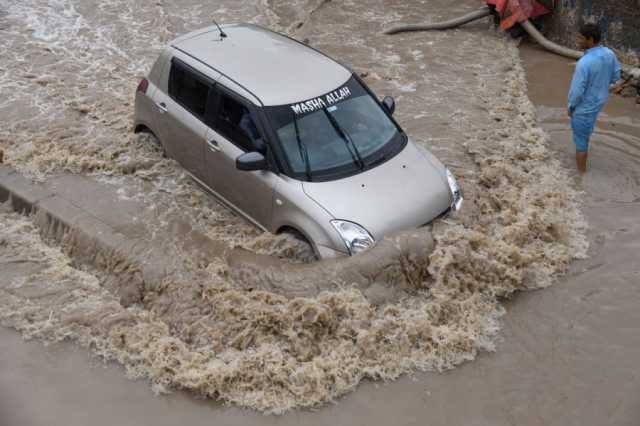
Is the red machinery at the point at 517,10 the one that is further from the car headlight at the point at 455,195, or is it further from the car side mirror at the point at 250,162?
the car side mirror at the point at 250,162

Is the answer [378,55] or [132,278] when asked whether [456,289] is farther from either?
[378,55]

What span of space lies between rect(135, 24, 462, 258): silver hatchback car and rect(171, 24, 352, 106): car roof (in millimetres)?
14

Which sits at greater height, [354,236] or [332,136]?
[332,136]

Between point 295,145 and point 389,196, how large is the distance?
104 centimetres

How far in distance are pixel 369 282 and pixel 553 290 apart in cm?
187

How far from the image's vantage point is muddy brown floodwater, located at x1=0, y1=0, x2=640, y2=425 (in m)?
5.36

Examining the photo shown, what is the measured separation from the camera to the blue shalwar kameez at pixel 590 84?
7.78m

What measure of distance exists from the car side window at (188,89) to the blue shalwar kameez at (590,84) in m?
4.30

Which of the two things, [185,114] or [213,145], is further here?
[185,114]

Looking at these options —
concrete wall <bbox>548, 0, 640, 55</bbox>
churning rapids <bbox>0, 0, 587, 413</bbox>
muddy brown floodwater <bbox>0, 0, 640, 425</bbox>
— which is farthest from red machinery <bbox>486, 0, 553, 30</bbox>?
muddy brown floodwater <bbox>0, 0, 640, 425</bbox>

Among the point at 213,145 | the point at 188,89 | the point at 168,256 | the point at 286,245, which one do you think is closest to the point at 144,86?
the point at 188,89

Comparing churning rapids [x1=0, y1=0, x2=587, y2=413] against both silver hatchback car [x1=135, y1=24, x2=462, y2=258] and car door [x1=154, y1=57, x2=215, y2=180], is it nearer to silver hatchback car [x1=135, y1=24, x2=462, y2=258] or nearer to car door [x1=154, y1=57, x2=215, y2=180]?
silver hatchback car [x1=135, y1=24, x2=462, y2=258]

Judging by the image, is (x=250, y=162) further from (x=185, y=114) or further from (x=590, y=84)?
(x=590, y=84)

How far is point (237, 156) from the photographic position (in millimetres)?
6738
